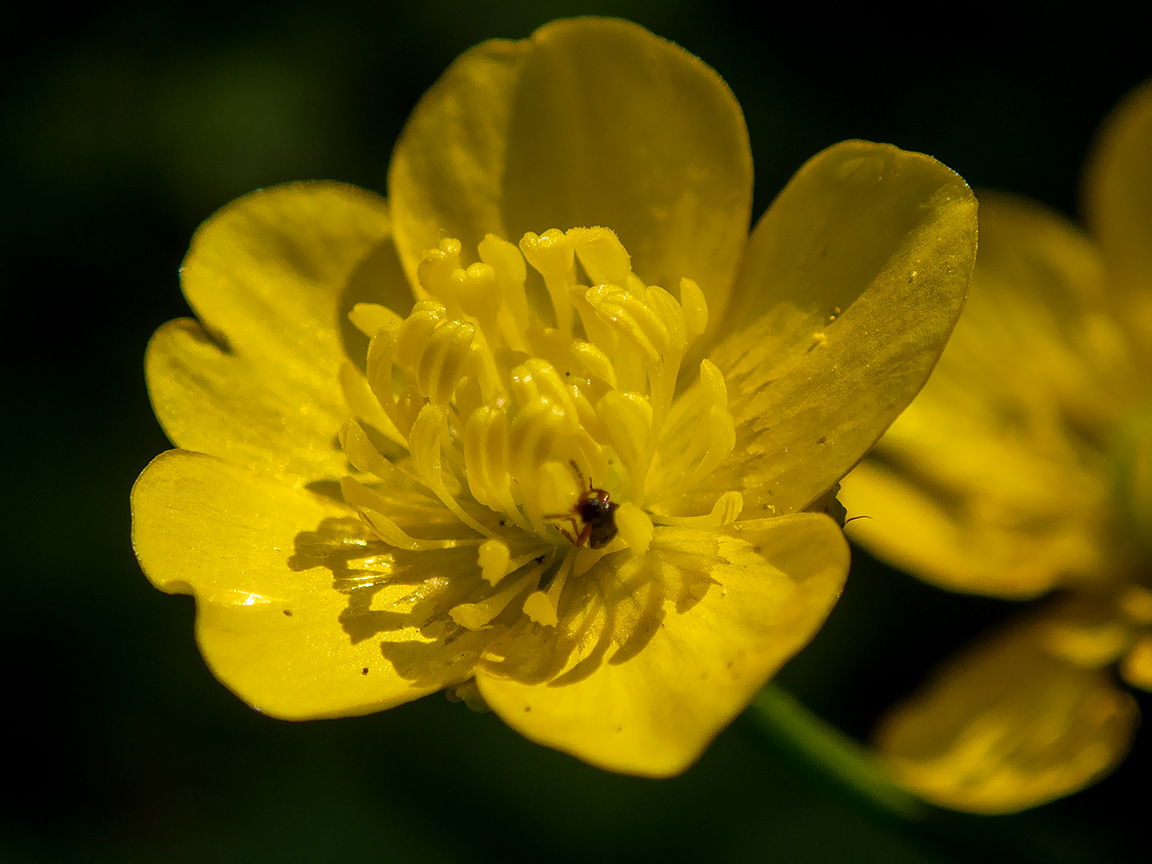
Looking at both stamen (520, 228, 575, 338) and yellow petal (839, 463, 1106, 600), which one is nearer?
stamen (520, 228, 575, 338)

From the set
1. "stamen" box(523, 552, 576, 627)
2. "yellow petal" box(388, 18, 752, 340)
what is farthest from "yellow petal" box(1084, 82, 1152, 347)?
"stamen" box(523, 552, 576, 627)

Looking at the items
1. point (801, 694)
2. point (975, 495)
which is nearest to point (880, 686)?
point (801, 694)

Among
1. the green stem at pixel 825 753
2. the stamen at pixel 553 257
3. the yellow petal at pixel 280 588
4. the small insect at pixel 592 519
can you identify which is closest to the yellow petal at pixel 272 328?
the yellow petal at pixel 280 588

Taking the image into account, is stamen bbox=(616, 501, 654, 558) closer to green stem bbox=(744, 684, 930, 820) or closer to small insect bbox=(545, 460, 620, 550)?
small insect bbox=(545, 460, 620, 550)

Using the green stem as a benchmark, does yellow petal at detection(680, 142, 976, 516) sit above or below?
above

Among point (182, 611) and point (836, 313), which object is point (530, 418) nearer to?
point (836, 313)

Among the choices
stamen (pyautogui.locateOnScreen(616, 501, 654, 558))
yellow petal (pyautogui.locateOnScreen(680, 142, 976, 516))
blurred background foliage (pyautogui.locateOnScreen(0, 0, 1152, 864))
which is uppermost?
yellow petal (pyautogui.locateOnScreen(680, 142, 976, 516))
